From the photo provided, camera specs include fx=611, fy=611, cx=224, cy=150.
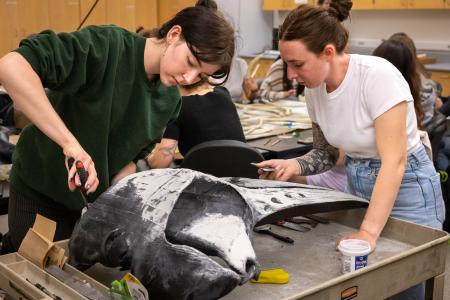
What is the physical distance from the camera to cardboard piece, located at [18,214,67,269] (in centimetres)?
120

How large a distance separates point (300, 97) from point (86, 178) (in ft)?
9.86

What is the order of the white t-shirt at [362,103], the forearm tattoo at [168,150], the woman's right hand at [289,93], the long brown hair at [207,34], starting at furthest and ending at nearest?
the woman's right hand at [289,93] → the forearm tattoo at [168,150] → the white t-shirt at [362,103] → the long brown hair at [207,34]

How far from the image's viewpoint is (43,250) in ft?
3.93

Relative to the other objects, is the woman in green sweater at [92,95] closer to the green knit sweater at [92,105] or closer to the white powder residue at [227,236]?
the green knit sweater at [92,105]

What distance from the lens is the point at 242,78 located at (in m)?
4.16

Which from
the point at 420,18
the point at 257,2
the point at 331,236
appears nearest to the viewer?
the point at 331,236

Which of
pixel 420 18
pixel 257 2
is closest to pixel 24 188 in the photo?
pixel 420 18

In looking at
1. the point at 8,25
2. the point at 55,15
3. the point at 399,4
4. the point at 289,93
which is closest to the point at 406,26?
the point at 399,4

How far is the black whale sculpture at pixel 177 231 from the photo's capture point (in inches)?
41.7

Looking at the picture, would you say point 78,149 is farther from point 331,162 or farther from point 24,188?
point 331,162

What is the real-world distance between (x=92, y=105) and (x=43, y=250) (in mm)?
399

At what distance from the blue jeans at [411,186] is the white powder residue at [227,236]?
614 mm

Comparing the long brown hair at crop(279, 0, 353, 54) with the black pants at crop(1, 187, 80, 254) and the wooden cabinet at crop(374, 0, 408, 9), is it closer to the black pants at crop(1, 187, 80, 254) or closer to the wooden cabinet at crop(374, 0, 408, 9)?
the black pants at crop(1, 187, 80, 254)

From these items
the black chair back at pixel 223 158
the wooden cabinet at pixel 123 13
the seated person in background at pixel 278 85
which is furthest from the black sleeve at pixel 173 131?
the wooden cabinet at pixel 123 13
